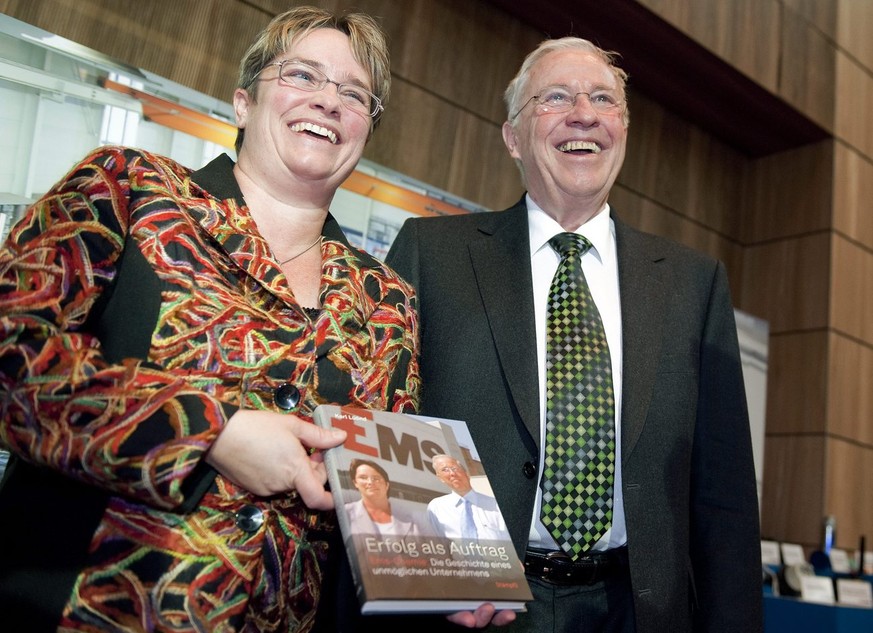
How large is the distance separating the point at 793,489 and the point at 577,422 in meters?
4.06

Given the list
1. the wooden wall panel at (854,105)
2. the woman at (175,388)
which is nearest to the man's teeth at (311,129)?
the woman at (175,388)

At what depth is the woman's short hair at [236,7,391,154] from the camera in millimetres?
1502

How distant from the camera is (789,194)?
18.1 feet

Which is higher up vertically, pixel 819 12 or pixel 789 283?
pixel 819 12

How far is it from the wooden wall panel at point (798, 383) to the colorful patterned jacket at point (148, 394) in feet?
14.7

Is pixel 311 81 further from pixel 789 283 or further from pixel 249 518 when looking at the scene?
pixel 789 283

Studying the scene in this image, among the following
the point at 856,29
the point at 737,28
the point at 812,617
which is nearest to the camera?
the point at 812,617

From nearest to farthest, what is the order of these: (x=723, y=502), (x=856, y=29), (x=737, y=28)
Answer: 1. (x=723, y=502)
2. (x=737, y=28)
3. (x=856, y=29)

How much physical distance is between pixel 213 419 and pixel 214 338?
0.18 m

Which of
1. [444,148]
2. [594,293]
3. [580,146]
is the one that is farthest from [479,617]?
[444,148]

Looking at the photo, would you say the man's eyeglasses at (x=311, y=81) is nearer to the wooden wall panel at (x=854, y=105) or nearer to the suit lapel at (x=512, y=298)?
the suit lapel at (x=512, y=298)

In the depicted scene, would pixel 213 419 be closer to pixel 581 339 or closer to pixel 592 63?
pixel 581 339

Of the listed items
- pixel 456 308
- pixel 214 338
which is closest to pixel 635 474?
pixel 456 308

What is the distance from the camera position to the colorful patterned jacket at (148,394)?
0.97 meters
